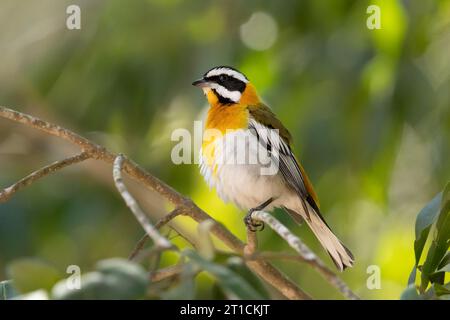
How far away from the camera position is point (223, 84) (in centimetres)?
439

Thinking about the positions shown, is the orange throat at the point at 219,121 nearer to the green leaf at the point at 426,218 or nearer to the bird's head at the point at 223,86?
the bird's head at the point at 223,86

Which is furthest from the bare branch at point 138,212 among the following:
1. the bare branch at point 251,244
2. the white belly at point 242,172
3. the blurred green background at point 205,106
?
the blurred green background at point 205,106

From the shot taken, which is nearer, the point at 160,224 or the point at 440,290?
the point at 440,290

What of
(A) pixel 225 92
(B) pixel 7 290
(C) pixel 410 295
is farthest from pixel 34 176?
(A) pixel 225 92

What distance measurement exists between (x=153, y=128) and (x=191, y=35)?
81cm

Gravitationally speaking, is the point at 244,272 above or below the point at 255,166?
below

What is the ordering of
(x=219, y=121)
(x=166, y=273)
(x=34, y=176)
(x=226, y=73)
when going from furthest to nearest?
(x=226, y=73), (x=219, y=121), (x=34, y=176), (x=166, y=273)

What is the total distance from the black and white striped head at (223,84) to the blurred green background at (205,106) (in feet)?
4.30

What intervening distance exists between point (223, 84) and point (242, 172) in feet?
1.98

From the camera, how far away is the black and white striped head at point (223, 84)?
4.37 m

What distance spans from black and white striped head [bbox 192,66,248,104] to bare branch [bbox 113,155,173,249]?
5.89 feet

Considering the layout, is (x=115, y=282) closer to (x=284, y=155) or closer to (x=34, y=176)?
(x=34, y=176)
